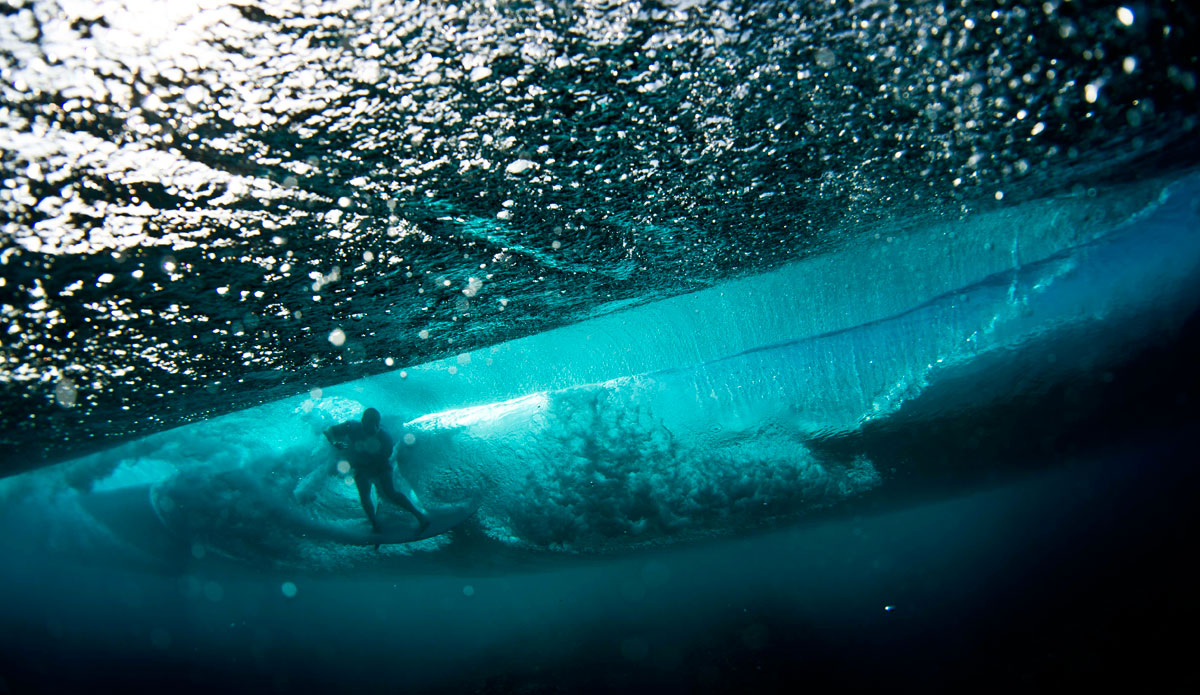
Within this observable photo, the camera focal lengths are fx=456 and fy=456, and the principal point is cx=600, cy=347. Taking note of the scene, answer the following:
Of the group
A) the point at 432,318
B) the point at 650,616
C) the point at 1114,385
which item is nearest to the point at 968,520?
the point at 650,616

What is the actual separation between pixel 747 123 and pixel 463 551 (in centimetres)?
1191

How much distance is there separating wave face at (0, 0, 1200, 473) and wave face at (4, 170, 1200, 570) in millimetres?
2747

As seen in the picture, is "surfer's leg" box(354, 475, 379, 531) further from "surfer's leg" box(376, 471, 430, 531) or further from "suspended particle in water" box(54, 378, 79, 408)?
"suspended particle in water" box(54, 378, 79, 408)

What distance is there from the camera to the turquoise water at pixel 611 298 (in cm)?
161

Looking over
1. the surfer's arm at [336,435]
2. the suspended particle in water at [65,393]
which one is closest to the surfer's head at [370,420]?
the surfer's arm at [336,435]

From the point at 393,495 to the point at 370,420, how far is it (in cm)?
188

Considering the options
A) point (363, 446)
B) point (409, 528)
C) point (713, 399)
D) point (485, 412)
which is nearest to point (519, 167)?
point (713, 399)

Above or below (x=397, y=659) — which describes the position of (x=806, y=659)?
above

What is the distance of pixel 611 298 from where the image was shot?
4812 mm

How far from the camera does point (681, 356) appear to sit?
895 centimetres

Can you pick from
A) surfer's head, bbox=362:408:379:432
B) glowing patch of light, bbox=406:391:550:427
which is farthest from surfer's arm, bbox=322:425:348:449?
glowing patch of light, bbox=406:391:550:427

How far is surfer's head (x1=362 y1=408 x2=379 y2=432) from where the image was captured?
8.74m

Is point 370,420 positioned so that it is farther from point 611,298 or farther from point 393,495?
point 611,298

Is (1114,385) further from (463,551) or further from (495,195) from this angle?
(463,551)
